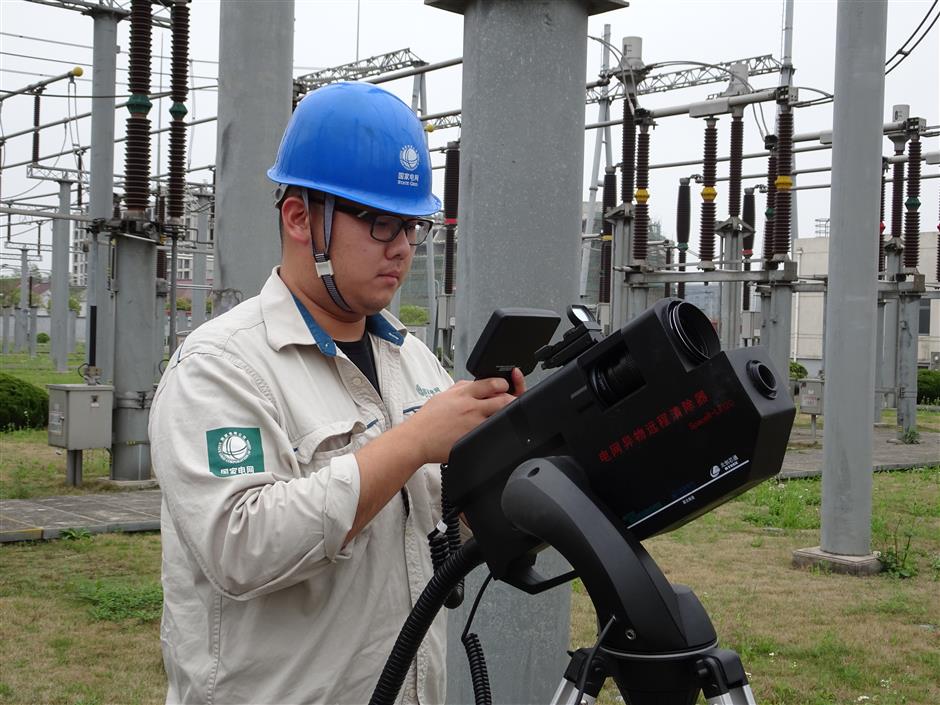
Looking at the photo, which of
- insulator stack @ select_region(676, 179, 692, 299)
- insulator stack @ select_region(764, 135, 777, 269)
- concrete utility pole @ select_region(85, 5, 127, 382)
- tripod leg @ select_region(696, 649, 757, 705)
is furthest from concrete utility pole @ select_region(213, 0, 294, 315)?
insulator stack @ select_region(676, 179, 692, 299)

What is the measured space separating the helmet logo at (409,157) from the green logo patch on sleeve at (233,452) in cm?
53

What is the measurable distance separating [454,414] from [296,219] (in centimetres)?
45

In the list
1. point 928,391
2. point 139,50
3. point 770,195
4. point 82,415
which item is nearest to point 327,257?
point 82,415

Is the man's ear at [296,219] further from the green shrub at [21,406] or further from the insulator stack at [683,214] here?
the insulator stack at [683,214]

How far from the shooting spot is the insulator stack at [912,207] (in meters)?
14.9

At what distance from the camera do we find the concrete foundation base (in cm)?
678

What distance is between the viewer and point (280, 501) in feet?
4.98

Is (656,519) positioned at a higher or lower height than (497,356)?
lower

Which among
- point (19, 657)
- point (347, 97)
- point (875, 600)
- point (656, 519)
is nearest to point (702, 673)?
point (656, 519)

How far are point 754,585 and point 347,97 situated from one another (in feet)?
17.5

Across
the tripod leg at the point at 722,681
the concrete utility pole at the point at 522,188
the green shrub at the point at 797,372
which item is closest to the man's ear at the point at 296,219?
the concrete utility pole at the point at 522,188

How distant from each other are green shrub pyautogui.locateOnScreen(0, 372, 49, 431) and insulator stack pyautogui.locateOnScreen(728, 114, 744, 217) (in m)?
9.45

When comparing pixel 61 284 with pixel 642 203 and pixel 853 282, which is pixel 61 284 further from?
pixel 853 282

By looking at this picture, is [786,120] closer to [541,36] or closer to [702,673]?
[541,36]
